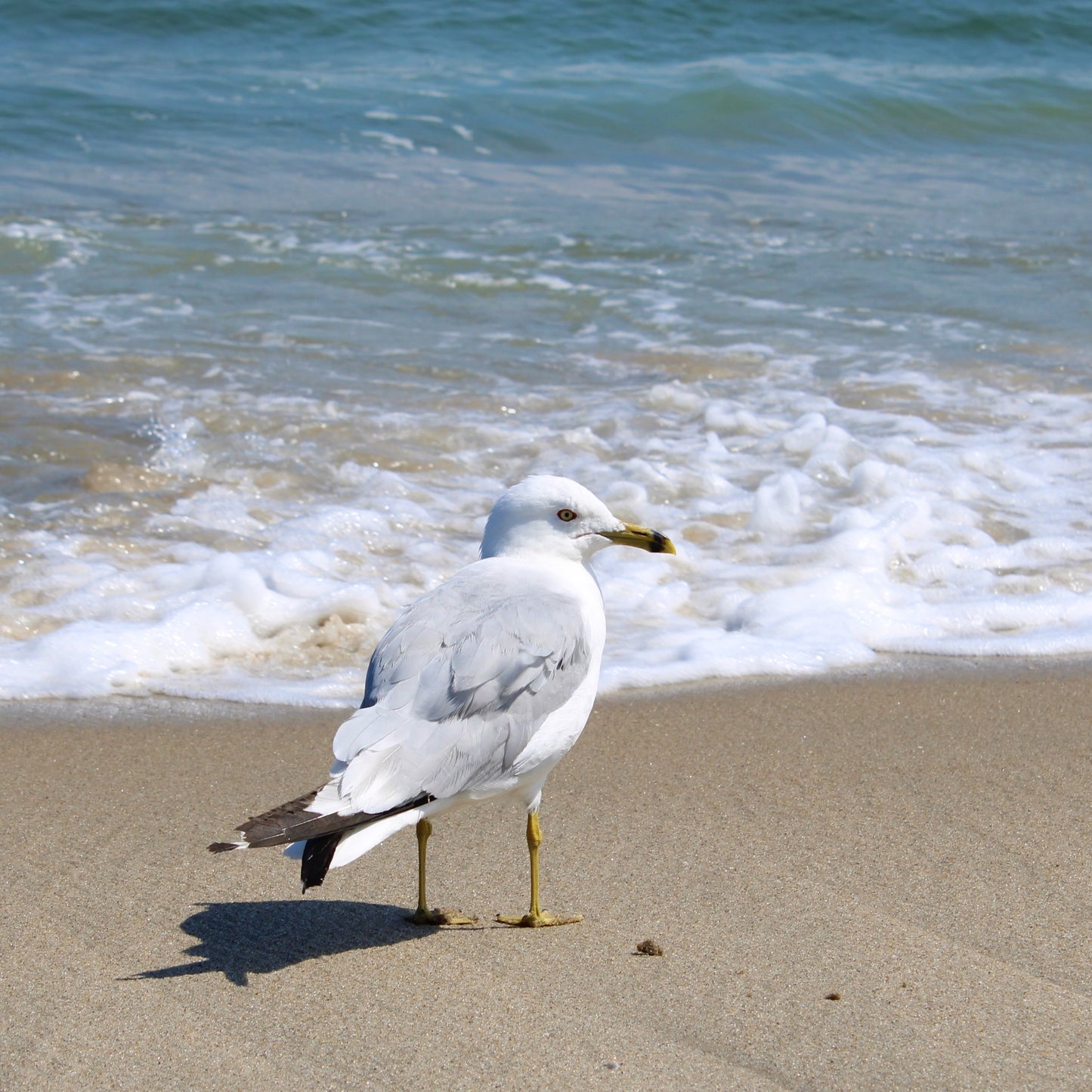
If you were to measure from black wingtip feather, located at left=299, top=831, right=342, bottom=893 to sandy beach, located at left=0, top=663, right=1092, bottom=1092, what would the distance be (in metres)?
0.31

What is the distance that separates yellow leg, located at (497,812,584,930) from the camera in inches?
112

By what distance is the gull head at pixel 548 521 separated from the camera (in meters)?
3.12

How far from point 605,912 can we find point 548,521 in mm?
852

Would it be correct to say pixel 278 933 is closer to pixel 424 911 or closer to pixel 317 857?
pixel 424 911

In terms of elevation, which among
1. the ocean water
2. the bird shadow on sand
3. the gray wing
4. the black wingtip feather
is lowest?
the ocean water

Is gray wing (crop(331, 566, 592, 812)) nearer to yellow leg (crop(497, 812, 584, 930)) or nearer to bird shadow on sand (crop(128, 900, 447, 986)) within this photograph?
yellow leg (crop(497, 812, 584, 930))

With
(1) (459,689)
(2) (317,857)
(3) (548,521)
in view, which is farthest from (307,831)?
(3) (548,521)

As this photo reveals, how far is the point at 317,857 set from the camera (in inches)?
91.9

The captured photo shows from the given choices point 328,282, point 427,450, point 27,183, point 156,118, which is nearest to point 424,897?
point 427,450

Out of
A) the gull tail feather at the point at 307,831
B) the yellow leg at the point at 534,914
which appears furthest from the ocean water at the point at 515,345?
the gull tail feather at the point at 307,831

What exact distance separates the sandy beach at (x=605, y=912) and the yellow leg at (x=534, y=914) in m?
0.05

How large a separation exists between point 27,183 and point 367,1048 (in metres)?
9.95

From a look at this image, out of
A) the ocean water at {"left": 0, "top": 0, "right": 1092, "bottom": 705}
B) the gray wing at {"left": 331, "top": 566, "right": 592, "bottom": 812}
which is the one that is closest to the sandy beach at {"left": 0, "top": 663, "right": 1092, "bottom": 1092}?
the gray wing at {"left": 331, "top": 566, "right": 592, "bottom": 812}

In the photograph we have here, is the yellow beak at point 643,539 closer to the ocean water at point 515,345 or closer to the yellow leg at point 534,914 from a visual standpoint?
the yellow leg at point 534,914
